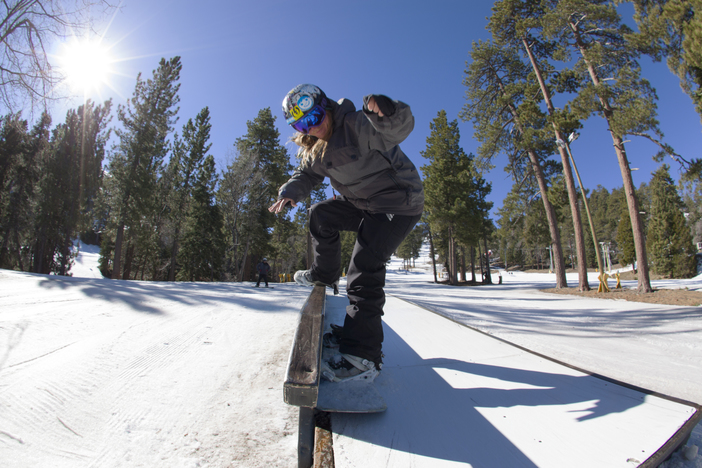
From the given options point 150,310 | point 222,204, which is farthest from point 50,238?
point 150,310

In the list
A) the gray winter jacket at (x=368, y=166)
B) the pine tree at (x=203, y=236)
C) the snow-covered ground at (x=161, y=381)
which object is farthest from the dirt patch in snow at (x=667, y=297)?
the pine tree at (x=203, y=236)

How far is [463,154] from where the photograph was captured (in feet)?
64.6

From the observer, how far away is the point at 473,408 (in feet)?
3.48

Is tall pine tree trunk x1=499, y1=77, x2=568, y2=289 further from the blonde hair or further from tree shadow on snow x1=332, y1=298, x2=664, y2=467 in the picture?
the blonde hair

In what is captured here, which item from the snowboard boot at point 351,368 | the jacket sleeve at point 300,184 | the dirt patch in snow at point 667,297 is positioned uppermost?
the jacket sleeve at point 300,184

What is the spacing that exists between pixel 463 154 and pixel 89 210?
24531 mm

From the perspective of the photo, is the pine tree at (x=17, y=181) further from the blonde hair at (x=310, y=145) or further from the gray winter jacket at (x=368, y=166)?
the gray winter jacket at (x=368, y=166)

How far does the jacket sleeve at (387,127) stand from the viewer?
1225 millimetres

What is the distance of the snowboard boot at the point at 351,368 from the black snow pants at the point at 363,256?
25 millimetres

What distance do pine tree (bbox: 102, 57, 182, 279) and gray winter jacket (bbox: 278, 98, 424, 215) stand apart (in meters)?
18.5

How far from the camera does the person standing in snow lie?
1255 mm

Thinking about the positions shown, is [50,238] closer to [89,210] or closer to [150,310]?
[89,210]

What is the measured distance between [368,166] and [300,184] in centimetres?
53

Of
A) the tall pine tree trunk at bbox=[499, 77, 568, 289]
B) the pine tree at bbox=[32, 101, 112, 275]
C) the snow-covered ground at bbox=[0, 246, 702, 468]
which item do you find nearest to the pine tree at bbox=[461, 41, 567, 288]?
the tall pine tree trunk at bbox=[499, 77, 568, 289]
